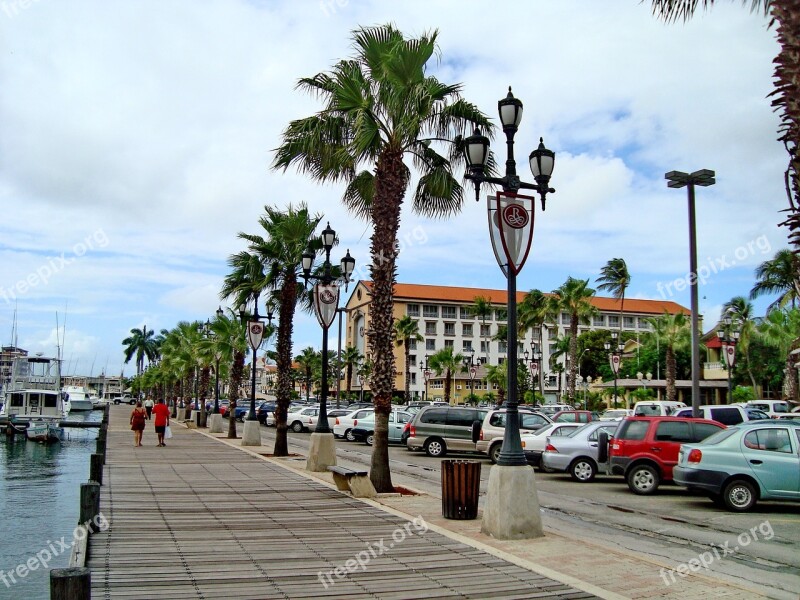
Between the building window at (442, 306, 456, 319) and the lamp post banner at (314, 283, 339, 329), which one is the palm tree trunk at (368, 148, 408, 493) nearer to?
the lamp post banner at (314, 283, 339, 329)

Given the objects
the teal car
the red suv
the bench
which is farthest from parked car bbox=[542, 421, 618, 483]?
the bench

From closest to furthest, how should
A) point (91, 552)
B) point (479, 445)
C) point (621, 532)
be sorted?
point (91, 552), point (621, 532), point (479, 445)

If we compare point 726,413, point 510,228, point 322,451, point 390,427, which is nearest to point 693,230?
point 726,413

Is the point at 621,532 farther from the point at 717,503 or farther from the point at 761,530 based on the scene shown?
the point at 717,503

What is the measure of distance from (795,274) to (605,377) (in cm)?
9540

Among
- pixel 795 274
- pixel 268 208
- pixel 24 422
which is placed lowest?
pixel 24 422

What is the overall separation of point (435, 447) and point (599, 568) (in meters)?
17.9

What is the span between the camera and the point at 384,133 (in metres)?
15.0

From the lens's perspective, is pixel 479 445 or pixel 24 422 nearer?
pixel 479 445

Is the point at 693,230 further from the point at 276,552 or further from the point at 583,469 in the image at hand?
the point at 276,552

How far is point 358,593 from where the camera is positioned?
702 centimetres

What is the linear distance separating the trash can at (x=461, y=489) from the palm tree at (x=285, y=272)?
13.0 metres

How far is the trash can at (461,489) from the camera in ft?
37.5

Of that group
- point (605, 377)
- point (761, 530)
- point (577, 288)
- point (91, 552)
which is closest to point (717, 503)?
point (761, 530)
